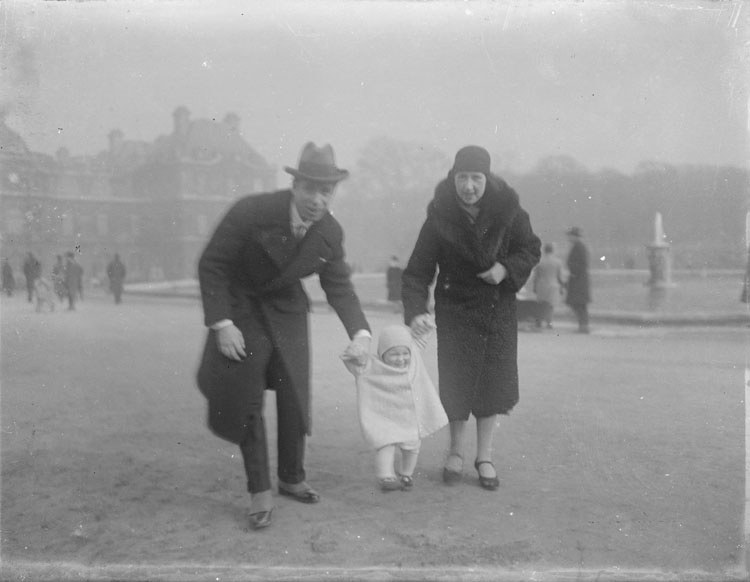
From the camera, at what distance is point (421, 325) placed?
381 cm

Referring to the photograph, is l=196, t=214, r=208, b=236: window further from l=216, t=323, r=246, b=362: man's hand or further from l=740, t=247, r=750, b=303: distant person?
l=740, t=247, r=750, b=303: distant person

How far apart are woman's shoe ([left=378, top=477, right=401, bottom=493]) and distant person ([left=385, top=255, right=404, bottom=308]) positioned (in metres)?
0.94

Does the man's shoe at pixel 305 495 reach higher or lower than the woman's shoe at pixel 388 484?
lower

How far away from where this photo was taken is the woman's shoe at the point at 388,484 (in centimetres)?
381

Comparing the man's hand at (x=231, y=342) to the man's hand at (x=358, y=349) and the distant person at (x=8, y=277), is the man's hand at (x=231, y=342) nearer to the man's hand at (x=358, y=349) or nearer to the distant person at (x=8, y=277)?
the man's hand at (x=358, y=349)

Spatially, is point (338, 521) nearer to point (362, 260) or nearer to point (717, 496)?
point (362, 260)

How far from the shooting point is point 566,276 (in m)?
4.40

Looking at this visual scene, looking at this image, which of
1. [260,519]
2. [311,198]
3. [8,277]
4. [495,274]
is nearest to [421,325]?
[495,274]

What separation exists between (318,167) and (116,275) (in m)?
1.40

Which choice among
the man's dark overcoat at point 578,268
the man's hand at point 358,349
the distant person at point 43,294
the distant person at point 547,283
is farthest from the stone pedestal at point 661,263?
the distant person at point 43,294

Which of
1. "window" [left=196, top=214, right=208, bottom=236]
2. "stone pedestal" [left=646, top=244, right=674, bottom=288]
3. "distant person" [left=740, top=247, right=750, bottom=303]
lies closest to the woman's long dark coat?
"stone pedestal" [left=646, top=244, right=674, bottom=288]

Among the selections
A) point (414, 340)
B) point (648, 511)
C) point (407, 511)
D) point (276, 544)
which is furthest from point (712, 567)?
point (276, 544)

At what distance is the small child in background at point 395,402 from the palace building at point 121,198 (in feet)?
3.55

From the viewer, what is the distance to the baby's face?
375 centimetres
